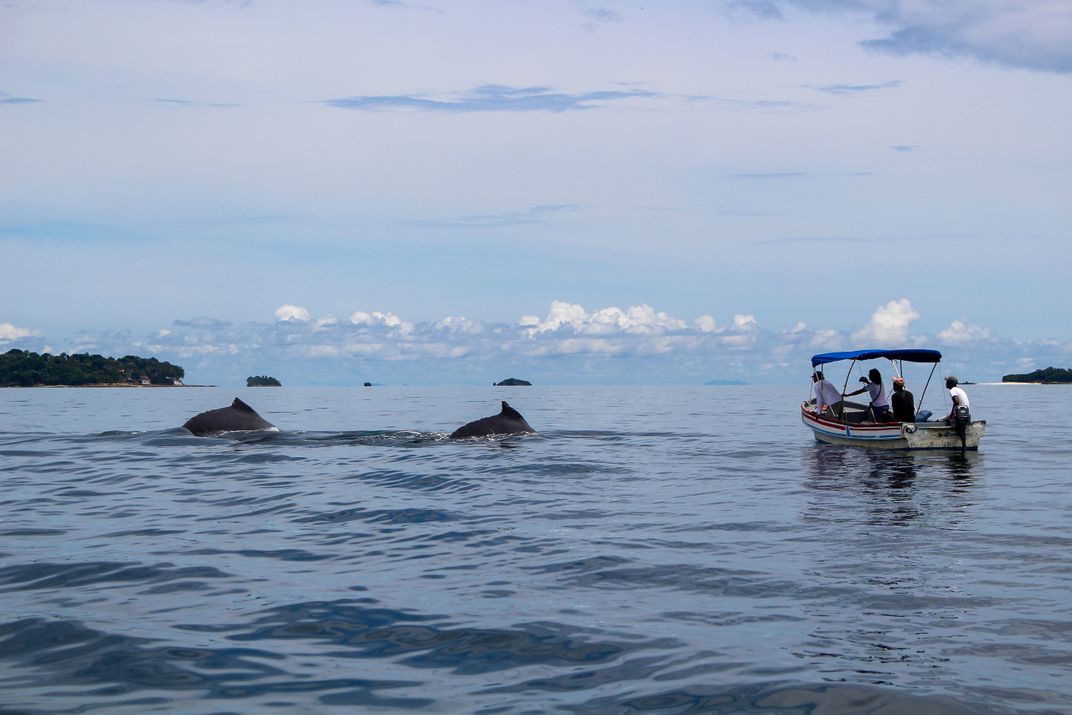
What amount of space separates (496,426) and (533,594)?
23.4m

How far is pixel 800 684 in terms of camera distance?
302 inches

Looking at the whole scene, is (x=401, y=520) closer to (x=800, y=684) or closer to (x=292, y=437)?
(x=800, y=684)

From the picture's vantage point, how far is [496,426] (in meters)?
34.2

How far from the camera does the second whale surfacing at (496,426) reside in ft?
110

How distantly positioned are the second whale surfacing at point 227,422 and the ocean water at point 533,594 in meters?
11.5

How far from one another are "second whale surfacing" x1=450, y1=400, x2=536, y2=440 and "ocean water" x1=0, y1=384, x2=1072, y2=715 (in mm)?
10467

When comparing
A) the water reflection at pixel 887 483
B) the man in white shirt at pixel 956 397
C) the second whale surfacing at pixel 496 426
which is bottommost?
the water reflection at pixel 887 483

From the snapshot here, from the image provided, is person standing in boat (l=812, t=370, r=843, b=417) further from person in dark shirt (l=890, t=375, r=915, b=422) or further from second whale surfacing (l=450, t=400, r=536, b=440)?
second whale surfacing (l=450, t=400, r=536, b=440)

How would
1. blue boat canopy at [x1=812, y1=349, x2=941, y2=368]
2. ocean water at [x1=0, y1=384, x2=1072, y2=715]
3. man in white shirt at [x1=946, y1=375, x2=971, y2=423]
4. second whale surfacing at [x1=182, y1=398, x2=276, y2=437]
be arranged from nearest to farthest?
1. ocean water at [x1=0, y1=384, x2=1072, y2=715]
2. man in white shirt at [x1=946, y1=375, x2=971, y2=423]
3. blue boat canopy at [x1=812, y1=349, x2=941, y2=368]
4. second whale surfacing at [x1=182, y1=398, x2=276, y2=437]

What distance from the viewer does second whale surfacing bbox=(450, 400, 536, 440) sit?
33625 millimetres

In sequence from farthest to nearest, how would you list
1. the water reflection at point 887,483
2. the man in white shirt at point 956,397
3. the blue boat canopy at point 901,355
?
the blue boat canopy at point 901,355 < the man in white shirt at point 956,397 < the water reflection at point 887,483

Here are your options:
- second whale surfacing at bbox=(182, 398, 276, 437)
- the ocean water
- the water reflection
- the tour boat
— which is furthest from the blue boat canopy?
second whale surfacing at bbox=(182, 398, 276, 437)

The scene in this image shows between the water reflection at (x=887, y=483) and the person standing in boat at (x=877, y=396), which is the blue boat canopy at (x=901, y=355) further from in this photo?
the water reflection at (x=887, y=483)

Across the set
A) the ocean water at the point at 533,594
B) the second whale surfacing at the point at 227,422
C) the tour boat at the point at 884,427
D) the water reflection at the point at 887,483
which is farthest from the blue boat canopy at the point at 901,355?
the second whale surfacing at the point at 227,422
